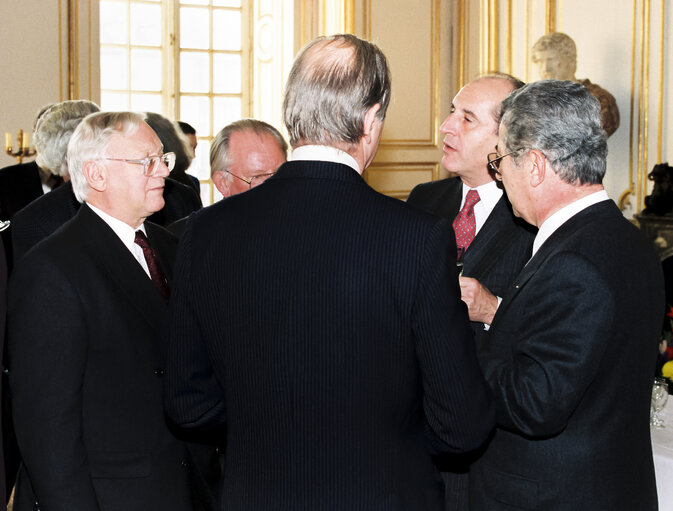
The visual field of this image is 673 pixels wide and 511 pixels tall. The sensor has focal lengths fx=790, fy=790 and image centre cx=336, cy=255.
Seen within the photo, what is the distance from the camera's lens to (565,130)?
1712 mm

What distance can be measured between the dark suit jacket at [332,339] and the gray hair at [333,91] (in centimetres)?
6

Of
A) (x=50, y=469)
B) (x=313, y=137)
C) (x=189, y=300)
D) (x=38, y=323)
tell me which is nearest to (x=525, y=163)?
(x=313, y=137)

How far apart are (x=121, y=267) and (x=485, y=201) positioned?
1.16m

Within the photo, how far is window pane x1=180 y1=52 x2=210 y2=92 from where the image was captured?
8688 mm

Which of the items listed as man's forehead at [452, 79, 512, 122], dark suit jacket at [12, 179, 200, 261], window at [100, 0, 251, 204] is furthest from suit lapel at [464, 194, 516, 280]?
window at [100, 0, 251, 204]

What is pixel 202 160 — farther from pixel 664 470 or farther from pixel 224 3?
pixel 664 470

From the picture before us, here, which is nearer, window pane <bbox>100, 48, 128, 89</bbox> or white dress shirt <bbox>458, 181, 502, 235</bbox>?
white dress shirt <bbox>458, 181, 502, 235</bbox>

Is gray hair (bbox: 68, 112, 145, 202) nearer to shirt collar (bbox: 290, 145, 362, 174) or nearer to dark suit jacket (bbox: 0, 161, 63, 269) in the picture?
shirt collar (bbox: 290, 145, 362, 174)

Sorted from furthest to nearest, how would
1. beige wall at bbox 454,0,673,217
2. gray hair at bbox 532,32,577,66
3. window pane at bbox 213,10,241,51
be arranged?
window pane at bbox 213,10,241,51 → gray hair at bbox 532,32,577,66 → beige wall at bbox 454,0,673,217

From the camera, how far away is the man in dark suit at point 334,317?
4.52ft

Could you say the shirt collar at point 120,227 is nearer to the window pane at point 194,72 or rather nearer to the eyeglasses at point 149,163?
the eyeglasses at point 149,163

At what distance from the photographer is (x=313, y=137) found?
144 cm

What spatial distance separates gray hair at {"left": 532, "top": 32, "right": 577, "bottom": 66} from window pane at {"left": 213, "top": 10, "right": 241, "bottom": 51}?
3.86 m

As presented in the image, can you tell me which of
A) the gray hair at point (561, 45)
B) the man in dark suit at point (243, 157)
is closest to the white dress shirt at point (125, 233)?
the man in dark suit at point (243, 157)
